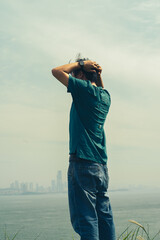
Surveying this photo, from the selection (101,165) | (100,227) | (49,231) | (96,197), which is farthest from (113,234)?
(49,231)

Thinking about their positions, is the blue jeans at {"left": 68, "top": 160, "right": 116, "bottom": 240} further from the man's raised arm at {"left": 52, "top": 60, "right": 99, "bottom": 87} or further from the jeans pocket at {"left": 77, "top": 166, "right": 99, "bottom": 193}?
the man's raised arm at {"left": 52, "top": 60, "right": 99, "bottom": 87}

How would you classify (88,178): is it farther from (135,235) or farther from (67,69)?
A: (135,235)

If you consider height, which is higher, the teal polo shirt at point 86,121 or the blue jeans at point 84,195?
the teal polo shirt at point 86,121

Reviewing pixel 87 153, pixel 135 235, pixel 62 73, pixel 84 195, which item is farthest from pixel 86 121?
pixel 135 235

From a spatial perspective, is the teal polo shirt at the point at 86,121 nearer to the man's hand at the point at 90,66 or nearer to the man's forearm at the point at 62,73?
the man's forearm at the point at 62,73

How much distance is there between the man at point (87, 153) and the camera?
339cm

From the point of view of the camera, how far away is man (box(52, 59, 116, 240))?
3.39 metres

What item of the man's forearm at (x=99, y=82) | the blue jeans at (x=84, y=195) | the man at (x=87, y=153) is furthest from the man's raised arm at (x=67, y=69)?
the blue jeans at (x=84, y=195)

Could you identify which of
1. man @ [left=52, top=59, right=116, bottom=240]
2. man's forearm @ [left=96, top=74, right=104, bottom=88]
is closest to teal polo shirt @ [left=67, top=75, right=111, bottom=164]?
man @ [left=52, top=59, right=116, bottom=240]

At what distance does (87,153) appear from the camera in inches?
137

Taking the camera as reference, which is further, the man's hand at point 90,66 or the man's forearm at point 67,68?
the man's hand at point 90,66

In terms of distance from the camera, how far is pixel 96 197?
361 cm


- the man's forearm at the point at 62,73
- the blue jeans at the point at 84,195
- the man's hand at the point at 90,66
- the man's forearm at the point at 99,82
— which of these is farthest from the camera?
the man's forearm at the point at 99,82

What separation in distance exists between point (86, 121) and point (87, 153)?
30 centimetres
